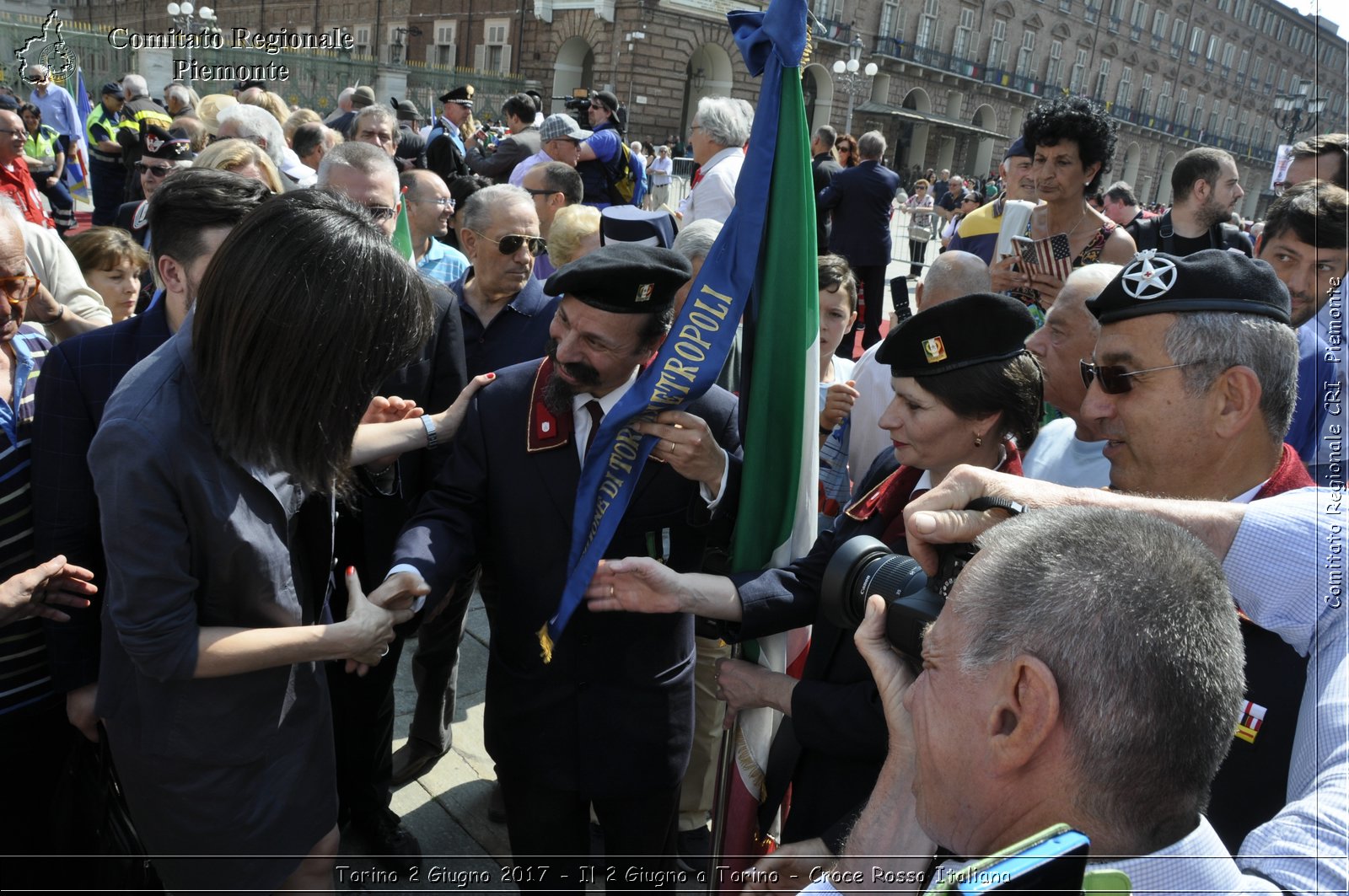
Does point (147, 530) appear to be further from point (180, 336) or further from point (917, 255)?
point (917, 255)

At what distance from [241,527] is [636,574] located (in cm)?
84

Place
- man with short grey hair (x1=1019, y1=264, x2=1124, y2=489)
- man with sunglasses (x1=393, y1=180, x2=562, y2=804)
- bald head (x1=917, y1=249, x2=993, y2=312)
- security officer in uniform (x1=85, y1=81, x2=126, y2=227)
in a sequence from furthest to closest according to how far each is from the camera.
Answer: security officer in uniform (x1=85, y1=81, x2=126, y2=227)
bald head (x1=917, y1=249, x2=993, y2=312)
man with sunglasses (x1=393, y1=180, x2=562, y2=804)
man with short grey hair (x1=1019, y1=264, x2=1124, y2=489)

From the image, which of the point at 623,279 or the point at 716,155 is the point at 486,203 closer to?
the point at 623,279

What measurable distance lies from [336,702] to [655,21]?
1232 inches

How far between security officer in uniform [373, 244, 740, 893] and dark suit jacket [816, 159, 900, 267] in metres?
6.97

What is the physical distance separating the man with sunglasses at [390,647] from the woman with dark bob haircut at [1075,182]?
2.55m

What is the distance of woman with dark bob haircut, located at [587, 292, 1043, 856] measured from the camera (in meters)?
2.00

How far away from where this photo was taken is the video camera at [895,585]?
137 centimetres

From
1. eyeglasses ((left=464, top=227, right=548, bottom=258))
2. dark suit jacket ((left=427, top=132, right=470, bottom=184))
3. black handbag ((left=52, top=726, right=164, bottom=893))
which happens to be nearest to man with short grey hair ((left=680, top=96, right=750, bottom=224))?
eyeglasses ((left=464, top=227, right=548, bottom=258))

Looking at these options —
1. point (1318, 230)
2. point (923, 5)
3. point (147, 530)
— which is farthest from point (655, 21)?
point (147, 530)

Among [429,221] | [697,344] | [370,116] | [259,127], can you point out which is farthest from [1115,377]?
[370,116]

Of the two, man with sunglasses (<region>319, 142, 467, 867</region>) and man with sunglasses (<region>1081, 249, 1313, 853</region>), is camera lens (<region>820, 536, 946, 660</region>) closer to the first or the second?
man with sunglasses (<region>1081, 249, 1313, 853</region>)

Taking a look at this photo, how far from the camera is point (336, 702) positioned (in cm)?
295

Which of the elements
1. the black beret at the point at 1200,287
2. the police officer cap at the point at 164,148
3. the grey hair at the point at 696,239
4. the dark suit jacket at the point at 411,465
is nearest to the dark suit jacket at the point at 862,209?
the grey hair at the point at 696,239
